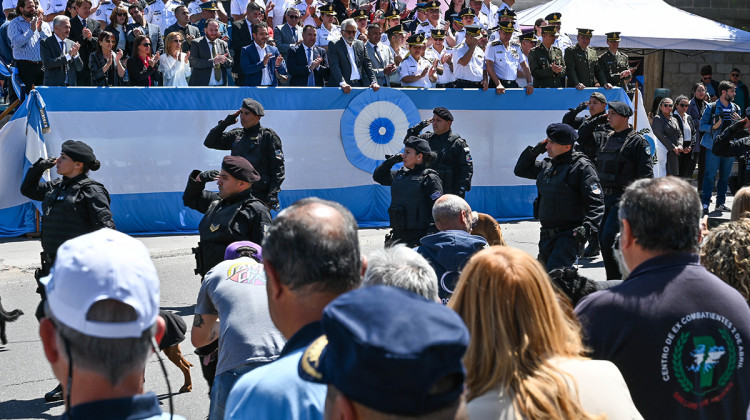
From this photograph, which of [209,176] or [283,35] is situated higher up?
[283,35]

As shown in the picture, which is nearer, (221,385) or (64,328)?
(64,328)

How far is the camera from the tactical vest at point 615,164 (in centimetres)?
816

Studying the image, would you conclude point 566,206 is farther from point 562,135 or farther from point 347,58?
point 347,58

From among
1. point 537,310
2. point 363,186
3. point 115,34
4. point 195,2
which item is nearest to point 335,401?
point 537,310

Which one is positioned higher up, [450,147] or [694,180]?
[450,147]

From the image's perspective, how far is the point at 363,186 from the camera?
40.1 feet

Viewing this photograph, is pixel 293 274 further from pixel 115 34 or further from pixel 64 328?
pixel 115 34

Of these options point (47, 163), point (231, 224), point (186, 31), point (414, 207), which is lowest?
point (414, 207)

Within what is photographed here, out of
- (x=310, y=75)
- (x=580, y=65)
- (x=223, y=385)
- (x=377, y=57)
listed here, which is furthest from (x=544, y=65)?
(x=223, y=385)

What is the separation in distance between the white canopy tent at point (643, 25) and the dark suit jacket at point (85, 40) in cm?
1007

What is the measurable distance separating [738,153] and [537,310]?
11.6 m

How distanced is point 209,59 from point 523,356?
33.0ft

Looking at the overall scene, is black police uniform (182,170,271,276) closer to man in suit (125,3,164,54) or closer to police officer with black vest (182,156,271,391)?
police officer with black vest (182,156,271,391)

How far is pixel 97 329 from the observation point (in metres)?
1.88
